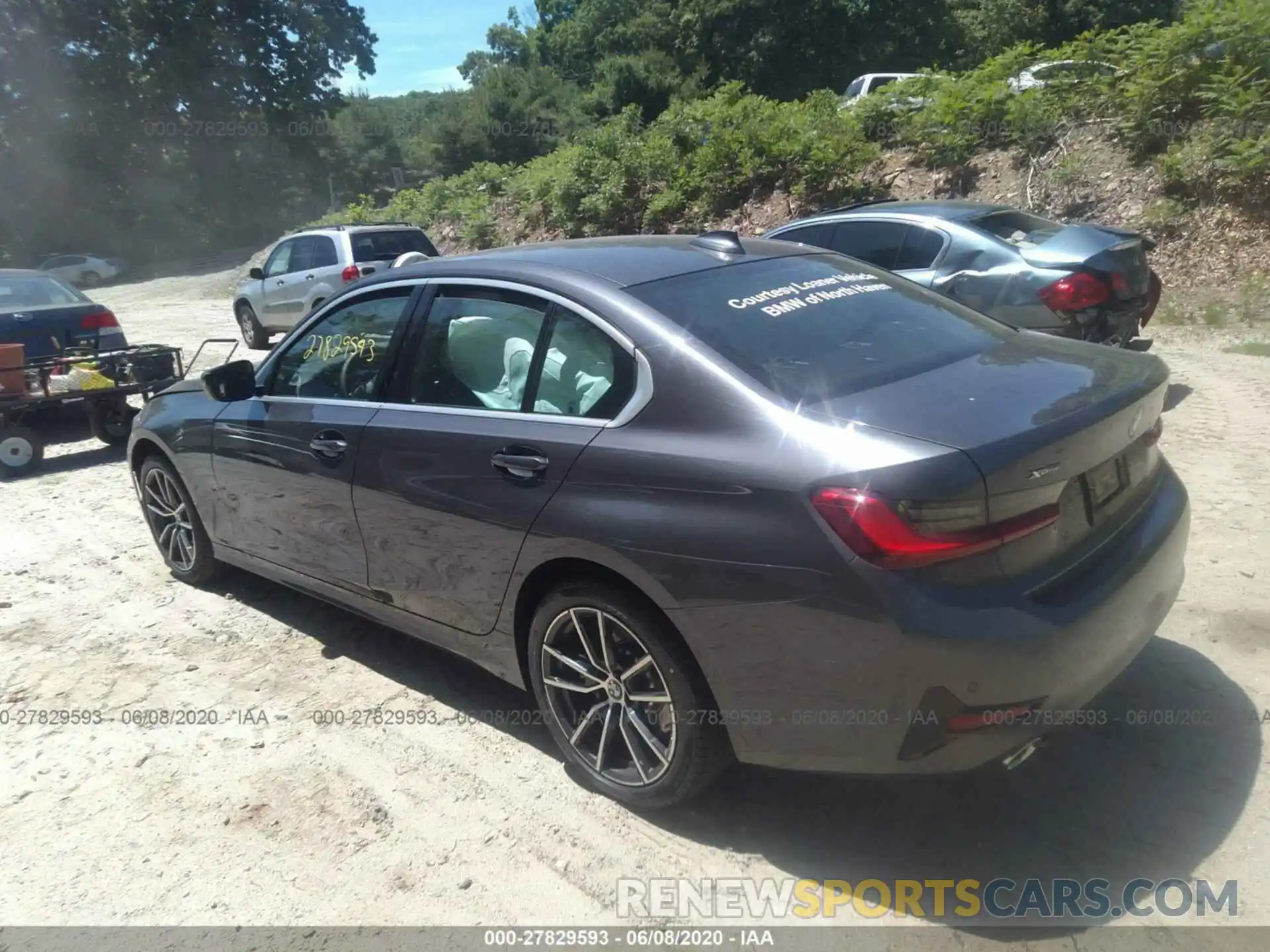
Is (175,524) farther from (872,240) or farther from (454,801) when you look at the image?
(872,240)

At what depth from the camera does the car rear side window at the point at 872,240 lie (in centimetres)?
810

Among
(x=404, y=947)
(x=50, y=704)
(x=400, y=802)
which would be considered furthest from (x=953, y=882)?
(x=50, y=704)

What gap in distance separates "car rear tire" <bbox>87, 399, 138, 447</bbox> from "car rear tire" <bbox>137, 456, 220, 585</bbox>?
12.5ft

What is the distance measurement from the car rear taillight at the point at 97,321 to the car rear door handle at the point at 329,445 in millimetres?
7283

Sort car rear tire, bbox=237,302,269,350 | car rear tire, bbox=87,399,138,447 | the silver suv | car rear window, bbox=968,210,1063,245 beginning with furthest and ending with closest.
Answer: car rear tire, bbox=237,302,269,350
the silver suv
car rear tire, bbox=87,399,138,447
car rear window, bbox=968,210,1063,245

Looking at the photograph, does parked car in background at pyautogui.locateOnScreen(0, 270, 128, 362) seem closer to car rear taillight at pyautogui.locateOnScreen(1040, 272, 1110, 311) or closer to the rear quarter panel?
the rear quarter panel

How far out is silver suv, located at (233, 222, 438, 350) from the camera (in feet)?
45.4

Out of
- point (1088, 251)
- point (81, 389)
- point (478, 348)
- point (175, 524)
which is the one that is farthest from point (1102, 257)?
point (81, 389)

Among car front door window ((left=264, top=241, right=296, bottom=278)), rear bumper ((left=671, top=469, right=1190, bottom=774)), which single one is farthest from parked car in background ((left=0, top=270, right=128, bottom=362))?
rear bumper ((left=671, top=469, right=1190, bottom=774))

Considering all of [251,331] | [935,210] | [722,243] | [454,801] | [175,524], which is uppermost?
[722,243]

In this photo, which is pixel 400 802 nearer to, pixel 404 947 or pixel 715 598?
pixel 404 947

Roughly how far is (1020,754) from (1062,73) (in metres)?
13.6

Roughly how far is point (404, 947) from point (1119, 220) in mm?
12056

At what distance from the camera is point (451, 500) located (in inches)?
144
